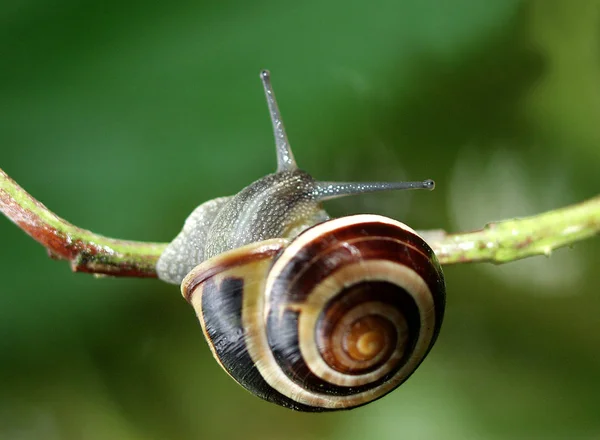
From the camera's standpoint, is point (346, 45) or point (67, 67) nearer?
point (67, 67)

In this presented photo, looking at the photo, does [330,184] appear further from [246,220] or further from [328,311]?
[328,311]

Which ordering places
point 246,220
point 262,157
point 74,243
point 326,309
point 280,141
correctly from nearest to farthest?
point 326,309 → point 74,243 → point 246,220 → point 280,141 → point 262,157

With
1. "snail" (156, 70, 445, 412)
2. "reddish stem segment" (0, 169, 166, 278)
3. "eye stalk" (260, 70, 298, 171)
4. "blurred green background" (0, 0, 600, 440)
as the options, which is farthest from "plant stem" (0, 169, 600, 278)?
"blurred green background" (0, 0, 600, 440)

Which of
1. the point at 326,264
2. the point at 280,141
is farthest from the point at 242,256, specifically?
the point at 280,141

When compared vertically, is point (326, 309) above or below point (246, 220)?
below

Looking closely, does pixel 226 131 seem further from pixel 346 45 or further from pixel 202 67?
pixel 346 45

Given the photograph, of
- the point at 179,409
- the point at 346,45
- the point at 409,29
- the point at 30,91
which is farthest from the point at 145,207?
the point at 409,29

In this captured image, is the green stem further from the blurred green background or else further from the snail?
the blurred green background
